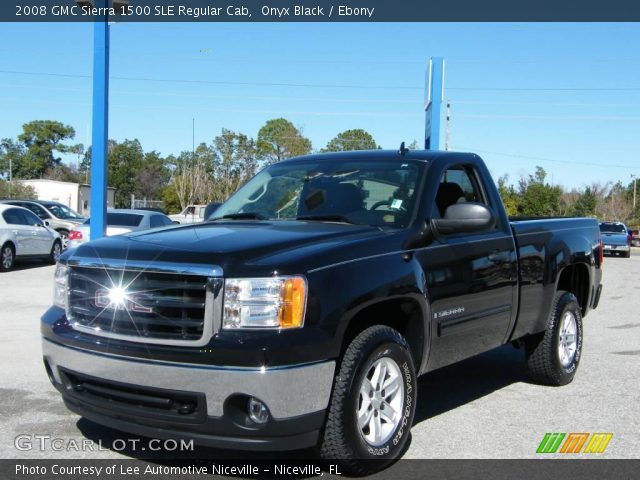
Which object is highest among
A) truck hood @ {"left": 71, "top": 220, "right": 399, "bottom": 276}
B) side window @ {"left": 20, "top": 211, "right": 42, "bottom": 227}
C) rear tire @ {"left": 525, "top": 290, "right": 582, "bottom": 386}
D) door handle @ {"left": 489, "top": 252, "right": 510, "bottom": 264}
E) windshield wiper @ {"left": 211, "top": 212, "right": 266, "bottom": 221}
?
windshield wiper @ {"left": 211, "top": 212, "right": 266, "bottom": 221}

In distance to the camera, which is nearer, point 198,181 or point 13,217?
point 13,217

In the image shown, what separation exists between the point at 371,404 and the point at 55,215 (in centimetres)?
2354

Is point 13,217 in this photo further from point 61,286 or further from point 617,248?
point 617,248

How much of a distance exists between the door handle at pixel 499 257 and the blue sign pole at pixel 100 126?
7.61m

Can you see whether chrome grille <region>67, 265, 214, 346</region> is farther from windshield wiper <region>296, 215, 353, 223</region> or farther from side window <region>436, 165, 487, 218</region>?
side window <region>436, 165, 487, 218</region>

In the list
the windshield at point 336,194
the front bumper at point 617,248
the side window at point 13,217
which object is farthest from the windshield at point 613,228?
the windshield at point 336,194

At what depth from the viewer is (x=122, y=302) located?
150 inches

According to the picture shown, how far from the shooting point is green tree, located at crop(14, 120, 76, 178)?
339 ft

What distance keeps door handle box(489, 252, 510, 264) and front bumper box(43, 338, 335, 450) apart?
2049mm

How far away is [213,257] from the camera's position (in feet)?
12.1

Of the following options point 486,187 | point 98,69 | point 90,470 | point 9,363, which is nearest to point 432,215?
point 486,187

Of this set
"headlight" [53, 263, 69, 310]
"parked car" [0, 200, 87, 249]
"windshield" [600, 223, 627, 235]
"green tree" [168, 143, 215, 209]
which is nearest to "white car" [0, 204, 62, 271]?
"parked car" [0, 200, 87, 249]

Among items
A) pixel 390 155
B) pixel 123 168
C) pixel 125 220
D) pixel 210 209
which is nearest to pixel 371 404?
pixel 390 155

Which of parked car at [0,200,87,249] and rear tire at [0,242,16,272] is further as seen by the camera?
parked car at [0,200,87,249]
